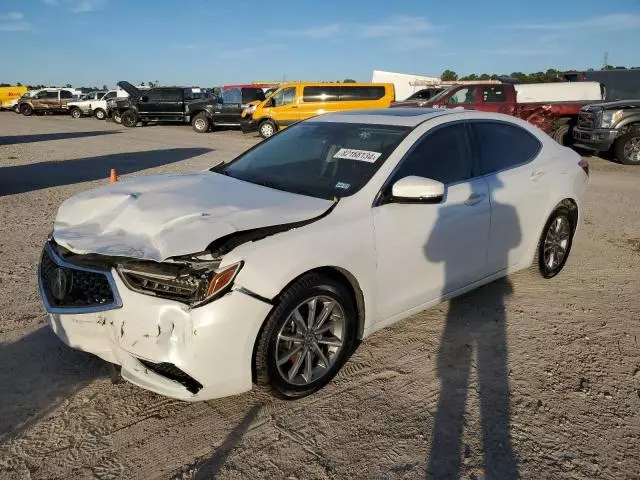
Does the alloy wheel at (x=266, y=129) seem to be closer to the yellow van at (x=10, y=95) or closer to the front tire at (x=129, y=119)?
the front tire at (x=129, y=119)

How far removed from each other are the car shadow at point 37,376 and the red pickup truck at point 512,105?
14.0 meters

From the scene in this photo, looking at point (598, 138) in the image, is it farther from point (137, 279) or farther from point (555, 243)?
point (137, 279)

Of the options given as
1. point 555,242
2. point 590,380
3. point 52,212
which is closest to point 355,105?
point 52,212

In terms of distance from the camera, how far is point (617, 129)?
42.4 ft

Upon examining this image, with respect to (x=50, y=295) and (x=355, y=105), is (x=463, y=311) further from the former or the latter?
(x=355, y=105)

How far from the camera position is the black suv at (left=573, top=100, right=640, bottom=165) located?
12844 mm

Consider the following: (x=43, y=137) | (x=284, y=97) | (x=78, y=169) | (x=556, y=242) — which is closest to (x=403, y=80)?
(x=284, y=97)

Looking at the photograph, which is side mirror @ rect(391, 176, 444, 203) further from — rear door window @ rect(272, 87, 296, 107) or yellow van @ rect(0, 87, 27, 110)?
yellow van @ rect(0, 87, 27, 110)

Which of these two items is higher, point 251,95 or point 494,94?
point 251,95

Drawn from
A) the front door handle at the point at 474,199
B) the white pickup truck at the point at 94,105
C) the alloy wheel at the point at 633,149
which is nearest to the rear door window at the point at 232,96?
the white pickup truck at the point at 94,105

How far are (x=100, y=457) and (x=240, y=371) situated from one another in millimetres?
780

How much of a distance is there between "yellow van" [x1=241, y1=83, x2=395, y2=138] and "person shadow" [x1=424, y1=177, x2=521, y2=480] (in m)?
16.3

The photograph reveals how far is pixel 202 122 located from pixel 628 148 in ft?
58.0

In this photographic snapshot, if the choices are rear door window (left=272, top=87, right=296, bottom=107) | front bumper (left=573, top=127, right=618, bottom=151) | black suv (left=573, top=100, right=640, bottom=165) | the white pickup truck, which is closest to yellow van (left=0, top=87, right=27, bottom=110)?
the white pickup truck
